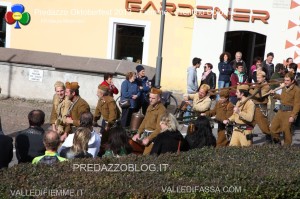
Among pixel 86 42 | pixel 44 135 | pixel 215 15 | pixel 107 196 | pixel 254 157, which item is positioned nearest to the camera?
pixel 107 196

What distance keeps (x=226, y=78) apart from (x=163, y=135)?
906 cm

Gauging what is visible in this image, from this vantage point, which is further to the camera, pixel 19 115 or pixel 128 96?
pixel 19 115

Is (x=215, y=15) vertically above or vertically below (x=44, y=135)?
above

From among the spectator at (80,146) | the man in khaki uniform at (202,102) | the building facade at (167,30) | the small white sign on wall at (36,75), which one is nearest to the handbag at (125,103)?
the man in khaki uniform at (202,102)

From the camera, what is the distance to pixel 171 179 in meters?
8.30

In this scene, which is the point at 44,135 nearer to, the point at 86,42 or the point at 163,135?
the point at 163,135

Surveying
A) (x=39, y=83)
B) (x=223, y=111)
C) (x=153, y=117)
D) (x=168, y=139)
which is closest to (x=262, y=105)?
(x=223, y=111)

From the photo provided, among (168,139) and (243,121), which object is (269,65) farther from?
(168,139)

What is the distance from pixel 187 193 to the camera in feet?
25.9

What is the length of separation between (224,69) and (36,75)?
4815 millimetres

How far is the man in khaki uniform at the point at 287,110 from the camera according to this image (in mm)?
14547

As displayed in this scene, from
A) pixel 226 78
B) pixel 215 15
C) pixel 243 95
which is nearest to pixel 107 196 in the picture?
pixel 243 95

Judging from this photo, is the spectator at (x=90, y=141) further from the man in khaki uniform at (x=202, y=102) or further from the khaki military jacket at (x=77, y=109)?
the man in khaki uniform at (x=202, y=102)

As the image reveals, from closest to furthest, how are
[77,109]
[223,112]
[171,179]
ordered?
[171,179] < [77,109] < [223,112]
